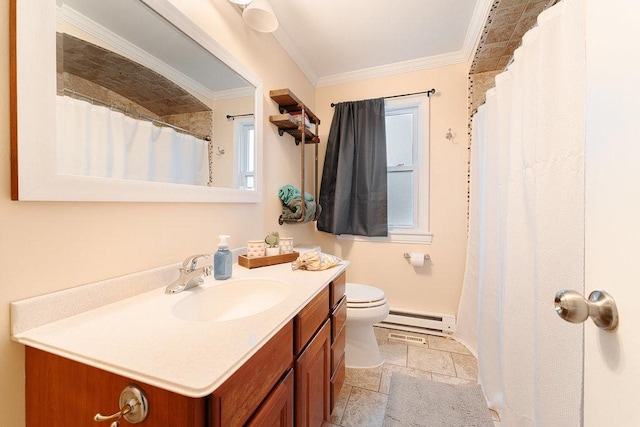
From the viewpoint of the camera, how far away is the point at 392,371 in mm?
1667

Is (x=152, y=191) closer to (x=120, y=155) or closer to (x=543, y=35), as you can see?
(x=120, y=155)

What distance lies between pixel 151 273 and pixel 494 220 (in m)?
1.70

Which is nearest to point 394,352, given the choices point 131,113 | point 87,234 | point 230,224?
point 230,224

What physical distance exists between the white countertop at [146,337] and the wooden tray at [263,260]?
1.40ft

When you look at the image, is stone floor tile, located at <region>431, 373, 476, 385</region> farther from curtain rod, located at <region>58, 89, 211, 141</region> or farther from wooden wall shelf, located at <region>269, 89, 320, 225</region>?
curtain rod, located at <region>58, 89, 211, 141</region>

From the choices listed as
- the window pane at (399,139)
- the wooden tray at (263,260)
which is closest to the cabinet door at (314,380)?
the wooden tray at (263,260)

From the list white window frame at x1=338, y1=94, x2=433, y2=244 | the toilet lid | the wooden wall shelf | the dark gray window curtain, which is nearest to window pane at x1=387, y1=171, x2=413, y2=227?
white window frame at x1=338, y1=94, x2=433, y2=244

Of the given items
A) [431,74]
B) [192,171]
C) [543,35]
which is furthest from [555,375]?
[431,74]

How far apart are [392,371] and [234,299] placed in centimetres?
126

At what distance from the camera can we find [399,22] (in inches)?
67.7

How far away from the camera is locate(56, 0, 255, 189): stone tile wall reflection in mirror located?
71 centimetres

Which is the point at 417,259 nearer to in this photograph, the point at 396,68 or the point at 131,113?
the point at 396,68

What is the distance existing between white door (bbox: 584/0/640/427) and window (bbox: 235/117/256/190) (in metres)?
1.29

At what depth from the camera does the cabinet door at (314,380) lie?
2.76 ft
